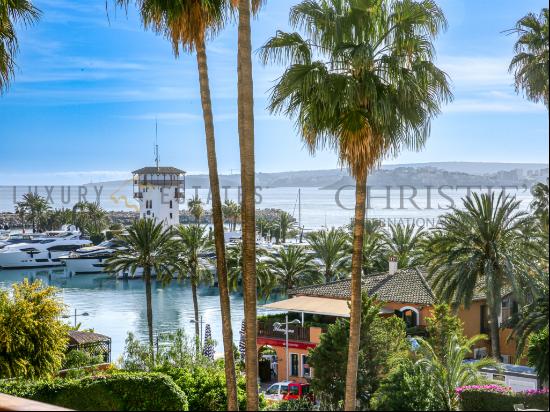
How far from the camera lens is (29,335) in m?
20.9

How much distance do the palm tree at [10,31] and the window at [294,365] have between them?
2412 centimetres

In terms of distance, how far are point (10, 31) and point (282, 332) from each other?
80.5 feet

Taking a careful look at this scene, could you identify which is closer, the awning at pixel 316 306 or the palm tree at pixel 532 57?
the palm tree at pixel 532 57

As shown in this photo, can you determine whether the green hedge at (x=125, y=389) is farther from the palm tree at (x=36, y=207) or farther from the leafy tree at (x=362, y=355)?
the palm tree at (x=36, y=207)

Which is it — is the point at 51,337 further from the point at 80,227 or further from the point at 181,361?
the point at 80,227

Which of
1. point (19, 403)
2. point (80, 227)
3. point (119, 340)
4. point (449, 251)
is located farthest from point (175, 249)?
point (80, 227)


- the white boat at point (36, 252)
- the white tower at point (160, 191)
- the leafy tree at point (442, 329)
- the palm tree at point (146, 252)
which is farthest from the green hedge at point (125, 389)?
the white tower at point (160, 191)

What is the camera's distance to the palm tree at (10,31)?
1357 centimetres

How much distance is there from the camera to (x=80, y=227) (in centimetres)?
15075

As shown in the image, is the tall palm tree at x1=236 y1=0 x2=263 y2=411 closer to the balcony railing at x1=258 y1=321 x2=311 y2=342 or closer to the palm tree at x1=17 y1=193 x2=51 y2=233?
the balcony railing at x1=258 y1=321 x2=311 y2=342

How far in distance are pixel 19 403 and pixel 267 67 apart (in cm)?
743

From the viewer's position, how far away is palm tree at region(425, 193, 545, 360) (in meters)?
24.9

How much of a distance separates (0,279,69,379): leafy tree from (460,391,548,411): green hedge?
13907 mm

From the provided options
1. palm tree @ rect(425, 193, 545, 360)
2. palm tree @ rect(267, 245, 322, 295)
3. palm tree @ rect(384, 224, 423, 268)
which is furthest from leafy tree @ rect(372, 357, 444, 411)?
palm tree @ rect(267, 245, 322, 295)
